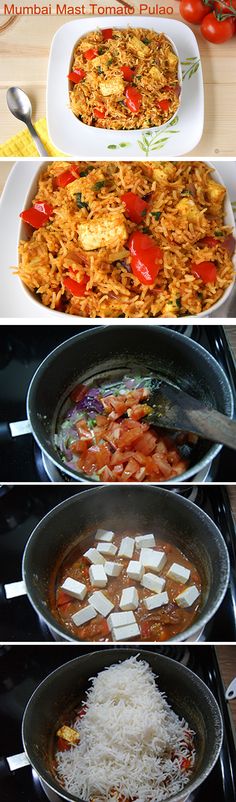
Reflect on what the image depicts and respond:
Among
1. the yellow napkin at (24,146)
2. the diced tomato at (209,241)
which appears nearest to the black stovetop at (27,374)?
the diced tomato at (209,241)

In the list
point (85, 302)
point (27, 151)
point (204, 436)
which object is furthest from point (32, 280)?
point (204, 436)

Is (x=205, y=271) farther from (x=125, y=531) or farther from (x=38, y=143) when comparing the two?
(x=125, y=531)

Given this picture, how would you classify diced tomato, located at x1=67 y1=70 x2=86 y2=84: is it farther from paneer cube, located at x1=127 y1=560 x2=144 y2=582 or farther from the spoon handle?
paneer cube, located at x1=127 y1=560 x2=144 y2=582

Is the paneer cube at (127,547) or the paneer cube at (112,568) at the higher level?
the paneer cube at (127,547)

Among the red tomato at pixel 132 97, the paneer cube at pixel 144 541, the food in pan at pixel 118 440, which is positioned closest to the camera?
the red tomato at pixel 132 97

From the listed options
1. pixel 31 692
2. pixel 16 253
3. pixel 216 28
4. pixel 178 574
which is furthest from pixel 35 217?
pixel 31 692

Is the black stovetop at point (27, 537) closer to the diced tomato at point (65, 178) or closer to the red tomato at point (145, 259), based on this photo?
the red tomato at point (145, 259)
